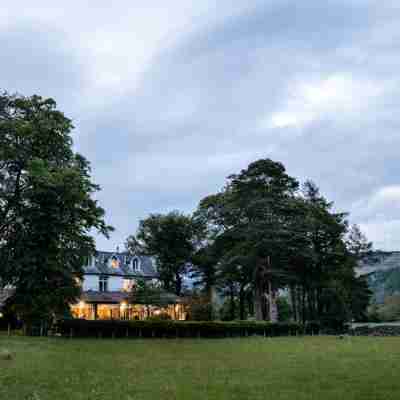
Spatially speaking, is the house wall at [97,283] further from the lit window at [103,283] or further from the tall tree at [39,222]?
the tall tree at [39,222]

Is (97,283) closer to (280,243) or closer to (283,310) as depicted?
(280,243)

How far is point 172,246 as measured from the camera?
76438 mm

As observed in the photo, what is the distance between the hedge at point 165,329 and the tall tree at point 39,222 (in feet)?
7.51

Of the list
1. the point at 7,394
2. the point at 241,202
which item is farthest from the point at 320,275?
the point at 7,394

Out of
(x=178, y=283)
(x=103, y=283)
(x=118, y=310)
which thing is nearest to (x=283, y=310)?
(x=178, y=283)

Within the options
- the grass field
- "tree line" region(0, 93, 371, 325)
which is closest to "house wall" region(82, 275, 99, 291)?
"tree line" region(0, 93, 371, 325)

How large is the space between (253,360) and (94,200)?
67.4 ft

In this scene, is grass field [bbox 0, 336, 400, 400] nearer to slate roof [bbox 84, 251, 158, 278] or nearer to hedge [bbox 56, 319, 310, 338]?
hedge [bbox 56, 319, 310, 338]

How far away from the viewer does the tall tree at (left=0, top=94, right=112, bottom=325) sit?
34.7 meters

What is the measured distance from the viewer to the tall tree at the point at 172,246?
7556 cm

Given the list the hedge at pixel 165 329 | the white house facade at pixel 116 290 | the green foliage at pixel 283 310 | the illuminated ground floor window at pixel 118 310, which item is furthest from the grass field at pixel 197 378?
the green foliage at pixel 283 310

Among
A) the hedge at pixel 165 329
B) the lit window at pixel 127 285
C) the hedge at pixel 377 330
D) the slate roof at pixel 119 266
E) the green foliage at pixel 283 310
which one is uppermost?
the slate roof at pixel 119 266

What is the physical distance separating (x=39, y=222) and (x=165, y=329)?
13.6m

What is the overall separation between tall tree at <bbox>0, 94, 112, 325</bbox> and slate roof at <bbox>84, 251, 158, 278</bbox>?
25086mm
